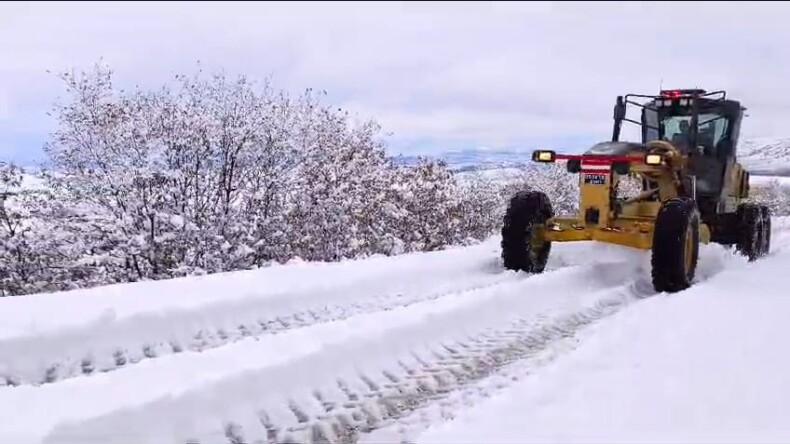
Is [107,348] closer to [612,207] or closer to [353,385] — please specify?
[353,385]

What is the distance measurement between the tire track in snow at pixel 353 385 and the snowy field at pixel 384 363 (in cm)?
1

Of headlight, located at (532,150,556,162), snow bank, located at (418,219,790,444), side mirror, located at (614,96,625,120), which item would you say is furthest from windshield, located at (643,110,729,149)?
snow bank, located at (418,219,790,444)

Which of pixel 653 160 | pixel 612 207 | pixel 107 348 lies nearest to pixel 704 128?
pixel 612 207

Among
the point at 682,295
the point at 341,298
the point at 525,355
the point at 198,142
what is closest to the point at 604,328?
the point at 525,355

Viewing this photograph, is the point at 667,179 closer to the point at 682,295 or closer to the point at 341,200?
the point at 682,295

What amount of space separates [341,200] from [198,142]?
306 centimetres

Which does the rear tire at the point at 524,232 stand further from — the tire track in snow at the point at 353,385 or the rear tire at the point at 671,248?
the tire track in snow at the point at 353,385

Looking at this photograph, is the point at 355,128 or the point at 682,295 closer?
the point at 682,295

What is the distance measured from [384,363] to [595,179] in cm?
402

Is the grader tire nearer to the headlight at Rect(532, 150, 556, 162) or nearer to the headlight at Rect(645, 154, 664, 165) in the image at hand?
the headlight at Rect(645, 154, 664, 165)

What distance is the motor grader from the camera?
725 cm

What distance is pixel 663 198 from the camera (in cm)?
886

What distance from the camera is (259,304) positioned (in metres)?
5.69

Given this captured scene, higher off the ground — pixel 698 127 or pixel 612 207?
pixel 698 127
